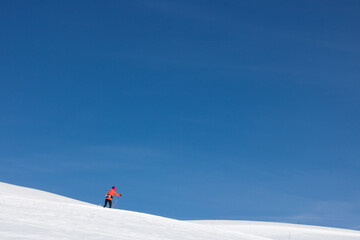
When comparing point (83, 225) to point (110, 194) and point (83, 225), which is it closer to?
point (83, 225)

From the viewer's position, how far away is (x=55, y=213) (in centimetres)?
1712

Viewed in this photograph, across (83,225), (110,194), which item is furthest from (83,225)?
(110,194)

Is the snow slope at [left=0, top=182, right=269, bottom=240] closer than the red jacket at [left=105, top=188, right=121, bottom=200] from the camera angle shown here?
Yes

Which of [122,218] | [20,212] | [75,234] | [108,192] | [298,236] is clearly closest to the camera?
[75,234]

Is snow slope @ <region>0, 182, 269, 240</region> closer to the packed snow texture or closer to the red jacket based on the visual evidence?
the packed snow texture

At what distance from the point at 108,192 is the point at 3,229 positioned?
12.0m

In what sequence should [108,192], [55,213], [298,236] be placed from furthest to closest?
1. [298,236]
2. [108,192]
3. [55,213]

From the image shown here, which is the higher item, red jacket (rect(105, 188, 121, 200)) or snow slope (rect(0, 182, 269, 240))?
red jacket (rect(105, 188, 121, 200))

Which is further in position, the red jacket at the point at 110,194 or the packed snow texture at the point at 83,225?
the red jacket at the point at 110,194

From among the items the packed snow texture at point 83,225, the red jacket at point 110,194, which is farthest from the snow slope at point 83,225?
the red jacket at point 110,194

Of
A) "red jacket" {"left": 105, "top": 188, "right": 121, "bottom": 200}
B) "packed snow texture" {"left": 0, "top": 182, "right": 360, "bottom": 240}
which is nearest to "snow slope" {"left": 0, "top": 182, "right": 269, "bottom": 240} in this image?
"packed snow texture" {"left": 0, "top": 182, "right": 360, "bottom": 240}

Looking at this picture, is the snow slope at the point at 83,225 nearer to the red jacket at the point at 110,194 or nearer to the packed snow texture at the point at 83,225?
the packed snow texture at the point at 83,225

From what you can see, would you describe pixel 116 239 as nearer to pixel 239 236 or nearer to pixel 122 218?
pixel 122 218

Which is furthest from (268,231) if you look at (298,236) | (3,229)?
(3,229)
